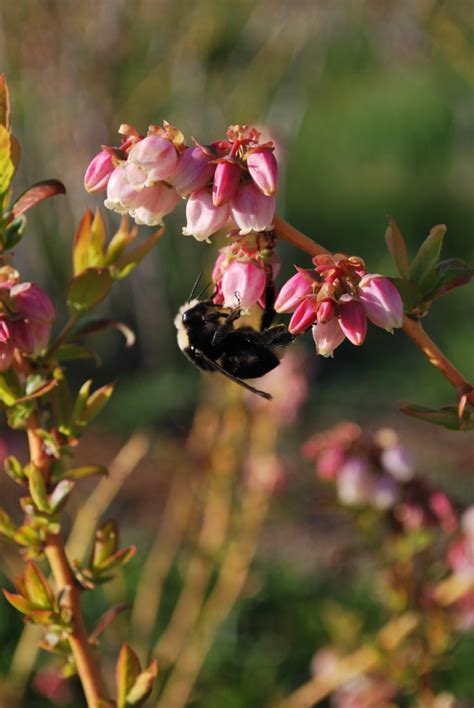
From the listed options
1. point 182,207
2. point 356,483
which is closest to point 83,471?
point 356,483

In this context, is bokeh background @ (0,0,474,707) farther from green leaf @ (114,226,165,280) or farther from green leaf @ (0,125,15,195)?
green leaf @ (0,125,15,195)

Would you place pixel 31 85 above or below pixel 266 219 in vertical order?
below

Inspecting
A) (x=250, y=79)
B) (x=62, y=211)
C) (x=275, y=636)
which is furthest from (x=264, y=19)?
(x=275, y=636)

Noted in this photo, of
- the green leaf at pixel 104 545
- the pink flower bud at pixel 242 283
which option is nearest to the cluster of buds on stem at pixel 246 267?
the pink flower bud at pixel 242 283

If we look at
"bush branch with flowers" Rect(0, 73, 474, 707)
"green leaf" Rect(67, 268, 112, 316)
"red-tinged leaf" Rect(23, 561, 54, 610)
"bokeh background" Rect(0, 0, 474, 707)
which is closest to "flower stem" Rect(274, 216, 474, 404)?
"bush branch with flowers" Rect(0, 73, 474, 707)

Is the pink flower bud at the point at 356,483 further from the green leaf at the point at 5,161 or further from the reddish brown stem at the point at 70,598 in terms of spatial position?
the green leaf at the point at 5,161

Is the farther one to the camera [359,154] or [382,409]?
[359,154]

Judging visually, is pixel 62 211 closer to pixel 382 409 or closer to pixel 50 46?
pixel 50 46

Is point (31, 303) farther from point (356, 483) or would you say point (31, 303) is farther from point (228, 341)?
point (356, 483)
